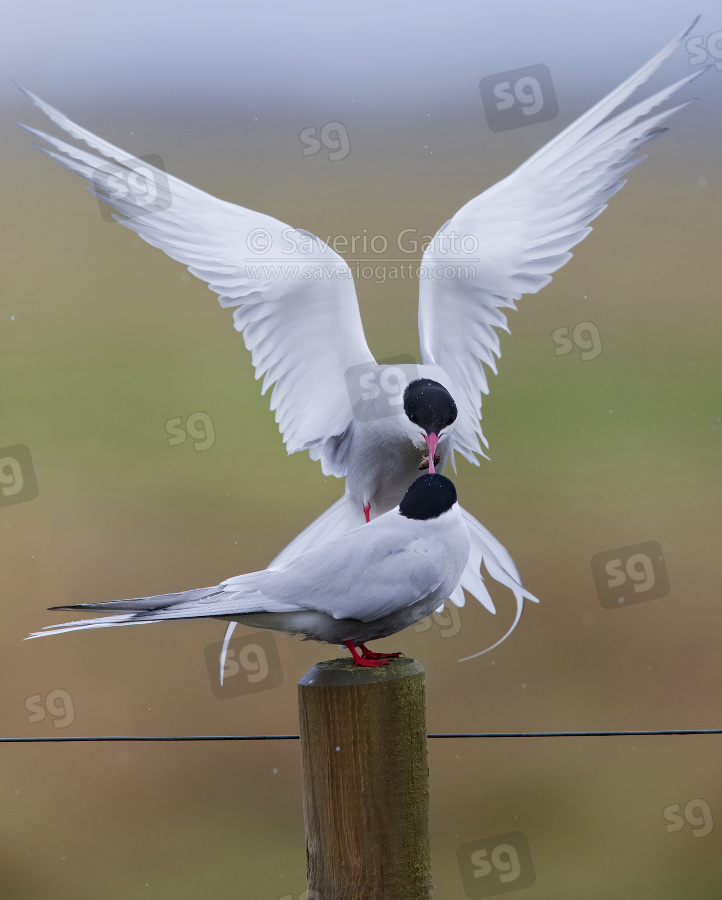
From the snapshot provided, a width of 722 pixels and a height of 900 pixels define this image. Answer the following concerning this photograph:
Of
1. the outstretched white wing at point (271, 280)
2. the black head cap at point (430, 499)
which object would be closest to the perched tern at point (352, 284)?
the outstretched white wing at point (271, 280)

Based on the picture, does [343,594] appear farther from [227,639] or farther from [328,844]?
[227,639]

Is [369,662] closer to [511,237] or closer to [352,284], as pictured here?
[352,284]

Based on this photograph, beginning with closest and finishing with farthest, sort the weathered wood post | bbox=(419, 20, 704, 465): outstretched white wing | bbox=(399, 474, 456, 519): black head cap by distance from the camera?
the weathered wood post, bbox=(399, 474, 456, 519): black head cap, bbox=(419, 20, 704, 465): outstretched white wing

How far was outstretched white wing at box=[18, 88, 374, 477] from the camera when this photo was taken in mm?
1707

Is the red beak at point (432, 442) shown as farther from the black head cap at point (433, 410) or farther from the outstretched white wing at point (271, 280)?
the outstretched white wing at point (271, 280)

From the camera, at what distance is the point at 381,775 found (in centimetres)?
98

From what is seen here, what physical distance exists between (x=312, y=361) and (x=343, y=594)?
0.87m

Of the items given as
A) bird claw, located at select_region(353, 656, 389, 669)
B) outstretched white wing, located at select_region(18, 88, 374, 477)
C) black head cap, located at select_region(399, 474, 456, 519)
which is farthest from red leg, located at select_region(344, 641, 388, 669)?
outstretched white wing, located at select_region(18, 88, 374, 477)

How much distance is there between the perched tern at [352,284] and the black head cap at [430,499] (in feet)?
1.73

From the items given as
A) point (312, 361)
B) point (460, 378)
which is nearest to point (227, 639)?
point (312, 361)

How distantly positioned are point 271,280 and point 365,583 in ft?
2.87

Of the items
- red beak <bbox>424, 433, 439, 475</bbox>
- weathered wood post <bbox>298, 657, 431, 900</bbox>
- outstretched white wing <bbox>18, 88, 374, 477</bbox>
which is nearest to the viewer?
weathered wood post <bbox>298, 657, 431, 900</bbox>

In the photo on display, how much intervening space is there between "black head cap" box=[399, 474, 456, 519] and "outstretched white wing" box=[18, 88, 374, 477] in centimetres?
72

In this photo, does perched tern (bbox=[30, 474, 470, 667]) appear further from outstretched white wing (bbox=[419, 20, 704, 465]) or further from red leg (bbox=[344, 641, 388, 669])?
outstretched white wing (bbox=[419, 20, 704, 465])
